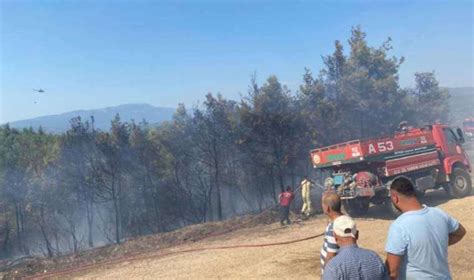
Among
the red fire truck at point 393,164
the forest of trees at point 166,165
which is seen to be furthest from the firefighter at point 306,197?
the forest of trees at point 166,165

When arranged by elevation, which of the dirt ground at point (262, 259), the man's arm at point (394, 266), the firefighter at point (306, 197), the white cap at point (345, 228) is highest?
the white cap at point (345, 228)

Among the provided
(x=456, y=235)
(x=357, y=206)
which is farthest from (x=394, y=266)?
(x=357, y=206)

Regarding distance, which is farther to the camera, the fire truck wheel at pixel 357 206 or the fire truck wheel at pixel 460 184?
the fire truck wheel at pixel 460 184

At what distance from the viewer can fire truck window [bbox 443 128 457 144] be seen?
16844mm

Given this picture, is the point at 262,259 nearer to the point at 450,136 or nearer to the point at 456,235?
the point at 456,235

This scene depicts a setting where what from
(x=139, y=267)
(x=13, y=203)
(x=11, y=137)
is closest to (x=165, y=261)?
(x=139, y=267)

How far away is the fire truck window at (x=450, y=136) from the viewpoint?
16844 mm

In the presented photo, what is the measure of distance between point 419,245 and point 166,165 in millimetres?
22509

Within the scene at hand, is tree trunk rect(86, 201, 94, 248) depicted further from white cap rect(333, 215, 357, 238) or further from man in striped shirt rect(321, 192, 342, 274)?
white cap rect(333, 215, 357, 238)

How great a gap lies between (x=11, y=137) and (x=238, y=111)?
13.9m

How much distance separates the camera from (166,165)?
2530cm

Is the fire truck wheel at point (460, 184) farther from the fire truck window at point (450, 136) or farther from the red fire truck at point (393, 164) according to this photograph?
the fire truck window at point (450, 136)

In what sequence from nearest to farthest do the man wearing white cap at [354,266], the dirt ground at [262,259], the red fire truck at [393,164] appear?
the man wearing white cap at [354,266] < the dirt ground at [262,259] < the red fire truck at [393,164]

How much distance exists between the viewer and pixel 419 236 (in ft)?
11.5
